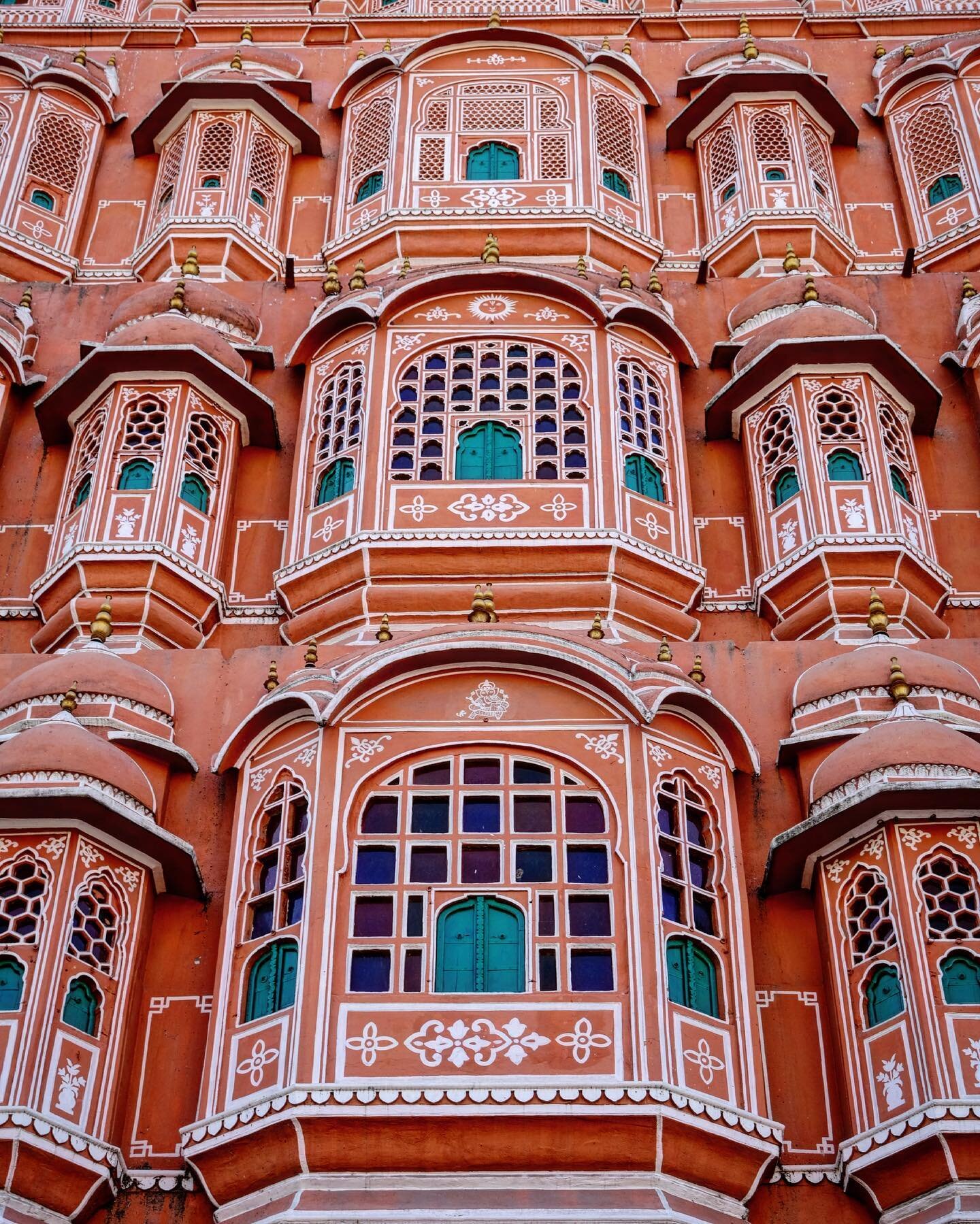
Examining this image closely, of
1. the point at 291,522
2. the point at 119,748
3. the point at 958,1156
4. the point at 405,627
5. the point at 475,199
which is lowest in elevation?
the point at 958,1156

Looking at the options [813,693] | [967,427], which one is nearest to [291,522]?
[813,693]

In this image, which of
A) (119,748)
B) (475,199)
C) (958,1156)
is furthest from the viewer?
(475,199)

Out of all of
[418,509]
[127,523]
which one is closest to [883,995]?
[418,509]

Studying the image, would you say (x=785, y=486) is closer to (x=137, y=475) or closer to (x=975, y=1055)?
(x=137, y=475)

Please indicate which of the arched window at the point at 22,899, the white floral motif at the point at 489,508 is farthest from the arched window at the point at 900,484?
the arched window at the point at 22,899

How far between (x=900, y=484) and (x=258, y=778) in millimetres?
7425

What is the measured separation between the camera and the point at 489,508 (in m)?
18.9

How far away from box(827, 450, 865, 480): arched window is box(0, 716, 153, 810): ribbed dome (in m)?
7.53

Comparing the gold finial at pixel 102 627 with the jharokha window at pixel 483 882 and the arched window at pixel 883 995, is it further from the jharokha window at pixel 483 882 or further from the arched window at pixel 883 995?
the arched window at pixel 883 995

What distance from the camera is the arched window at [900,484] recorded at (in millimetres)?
19594

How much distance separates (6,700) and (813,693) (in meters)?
6.77

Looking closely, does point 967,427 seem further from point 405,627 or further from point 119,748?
point 119,748

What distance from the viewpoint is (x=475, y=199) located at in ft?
76.9

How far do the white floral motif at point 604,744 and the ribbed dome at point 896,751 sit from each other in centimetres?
158
